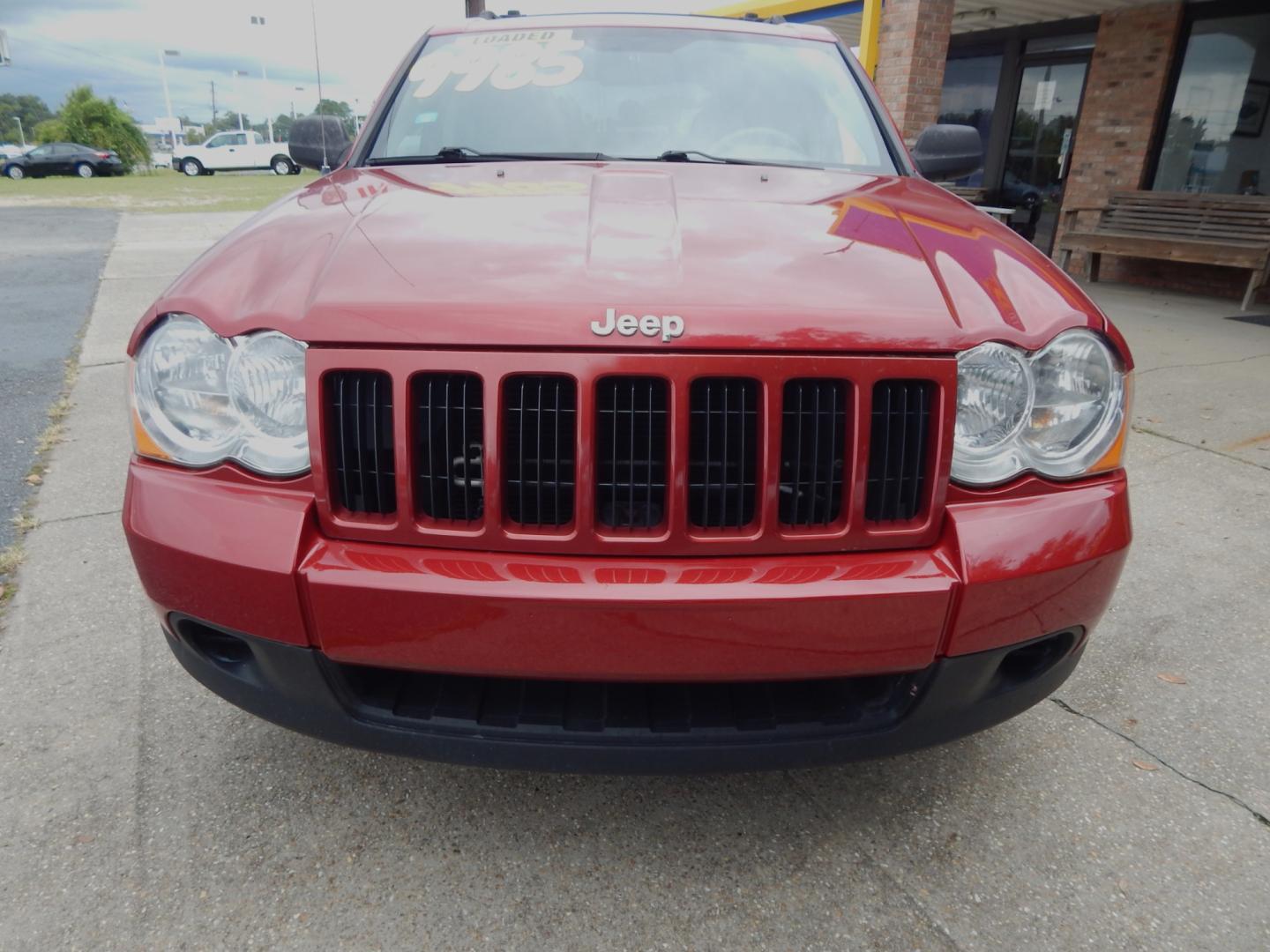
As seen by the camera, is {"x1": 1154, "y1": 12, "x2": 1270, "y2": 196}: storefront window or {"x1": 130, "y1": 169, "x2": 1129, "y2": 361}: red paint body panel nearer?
{"x1": 130, "y1": 169, "x2": 1129, "y2": 361}: red paint body panel

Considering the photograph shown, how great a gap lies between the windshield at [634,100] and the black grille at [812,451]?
1.33m

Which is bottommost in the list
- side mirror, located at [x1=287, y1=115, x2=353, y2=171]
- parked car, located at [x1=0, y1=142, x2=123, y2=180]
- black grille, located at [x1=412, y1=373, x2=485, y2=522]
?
parked car, located at [x1=0, y1=142, x2=123, y2=180]

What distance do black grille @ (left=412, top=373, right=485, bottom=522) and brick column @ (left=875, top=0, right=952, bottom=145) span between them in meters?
8.43

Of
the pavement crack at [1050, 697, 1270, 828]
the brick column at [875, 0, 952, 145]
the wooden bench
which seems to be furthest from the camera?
the brick column at [875, 0, 952, 145]

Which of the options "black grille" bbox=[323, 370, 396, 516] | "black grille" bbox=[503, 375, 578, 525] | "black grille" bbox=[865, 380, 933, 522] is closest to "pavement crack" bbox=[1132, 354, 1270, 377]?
"black grille" bbox=[865, 380, 933, 522]

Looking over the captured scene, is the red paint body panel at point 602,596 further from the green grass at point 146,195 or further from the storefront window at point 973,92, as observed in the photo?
the green grass at point 146,195

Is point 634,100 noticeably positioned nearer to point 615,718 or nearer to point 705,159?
point 705,159

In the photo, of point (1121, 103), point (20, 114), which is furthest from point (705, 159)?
point (20, 114)

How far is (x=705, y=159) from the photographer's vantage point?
2.53 meters

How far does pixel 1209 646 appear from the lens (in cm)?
→ 270

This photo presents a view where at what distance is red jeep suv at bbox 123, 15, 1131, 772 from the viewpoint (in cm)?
144

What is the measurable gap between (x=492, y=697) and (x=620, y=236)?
898 millimetres

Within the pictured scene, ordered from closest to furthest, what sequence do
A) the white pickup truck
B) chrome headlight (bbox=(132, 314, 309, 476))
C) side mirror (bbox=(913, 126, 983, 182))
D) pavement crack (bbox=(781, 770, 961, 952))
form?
chrome headlight (bbox=(132, 314, 309, 476)) → pavement crack (bbox=(781, 770, 961, 952)) → side mirror (bbox=(913, 126, 983, 182)) → the white pickup truck

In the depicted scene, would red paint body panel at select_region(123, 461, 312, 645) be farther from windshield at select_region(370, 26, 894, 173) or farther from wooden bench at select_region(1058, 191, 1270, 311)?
wooden bench at select_region(1058, 191, 1270, 311)
